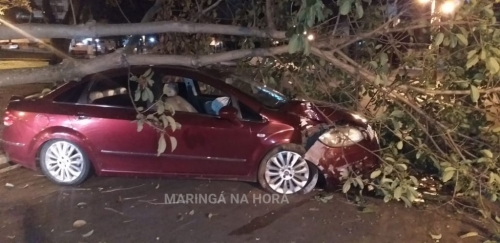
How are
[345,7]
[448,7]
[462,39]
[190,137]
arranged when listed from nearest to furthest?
Answer: [345,7] < [462,39] < [448,7] < [190,137]

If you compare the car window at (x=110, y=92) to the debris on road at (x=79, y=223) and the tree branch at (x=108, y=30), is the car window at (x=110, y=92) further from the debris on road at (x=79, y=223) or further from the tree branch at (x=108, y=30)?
the tree branch at (x=108, y=30)

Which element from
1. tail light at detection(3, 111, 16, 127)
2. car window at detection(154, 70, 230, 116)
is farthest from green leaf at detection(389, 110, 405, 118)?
tail light at detection(3, 111, 16, 127)

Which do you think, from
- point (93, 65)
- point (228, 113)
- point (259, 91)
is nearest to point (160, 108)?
point (93, 65)

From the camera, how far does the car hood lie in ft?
24.3

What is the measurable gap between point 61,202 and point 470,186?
446cm

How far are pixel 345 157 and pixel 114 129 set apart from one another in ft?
9.04

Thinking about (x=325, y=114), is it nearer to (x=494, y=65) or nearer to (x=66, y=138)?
(x=66, y=138)

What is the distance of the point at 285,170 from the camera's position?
24.4 ft

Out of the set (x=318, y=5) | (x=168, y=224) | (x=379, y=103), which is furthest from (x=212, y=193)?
(x=318, y=5)

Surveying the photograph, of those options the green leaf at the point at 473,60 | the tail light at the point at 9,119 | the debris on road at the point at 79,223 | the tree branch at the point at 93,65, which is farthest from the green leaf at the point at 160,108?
the tail light at the point at 9,119

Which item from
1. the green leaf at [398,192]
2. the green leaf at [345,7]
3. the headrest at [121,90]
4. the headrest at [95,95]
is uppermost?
the green leaf at [345,7]

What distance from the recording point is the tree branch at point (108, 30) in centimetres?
414

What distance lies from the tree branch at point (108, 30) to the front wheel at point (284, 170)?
7.67 ft

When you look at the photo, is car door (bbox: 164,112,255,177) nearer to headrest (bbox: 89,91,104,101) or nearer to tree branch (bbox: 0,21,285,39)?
headrest (bbox: 89,91,104,101)
